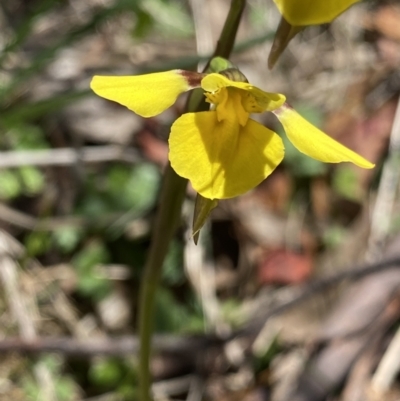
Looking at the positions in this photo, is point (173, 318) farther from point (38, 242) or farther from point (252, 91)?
point (252, 91)

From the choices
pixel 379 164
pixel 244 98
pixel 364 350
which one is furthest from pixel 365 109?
pixel 244 98

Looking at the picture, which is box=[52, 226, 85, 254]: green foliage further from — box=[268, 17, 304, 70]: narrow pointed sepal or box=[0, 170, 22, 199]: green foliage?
box=[268, 17, 304, 70]: narrow pointed sepal

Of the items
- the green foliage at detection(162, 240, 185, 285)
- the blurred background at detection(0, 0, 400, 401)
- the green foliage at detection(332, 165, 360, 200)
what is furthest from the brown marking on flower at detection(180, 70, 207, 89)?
the green foliage at detection(332, 165, 360, 200)

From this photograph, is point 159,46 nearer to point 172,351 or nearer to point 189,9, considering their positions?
point 189,9

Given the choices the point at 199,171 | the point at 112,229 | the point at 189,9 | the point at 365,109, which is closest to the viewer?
the point at 199,171

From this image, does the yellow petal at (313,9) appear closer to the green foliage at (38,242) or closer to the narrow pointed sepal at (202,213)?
the narrow pointed sepal at (202,213)

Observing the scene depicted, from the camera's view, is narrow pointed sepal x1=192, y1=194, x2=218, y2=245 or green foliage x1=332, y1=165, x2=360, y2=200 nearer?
narrow pointed sepal x1=192, y1=194, x2=218, y2=245
